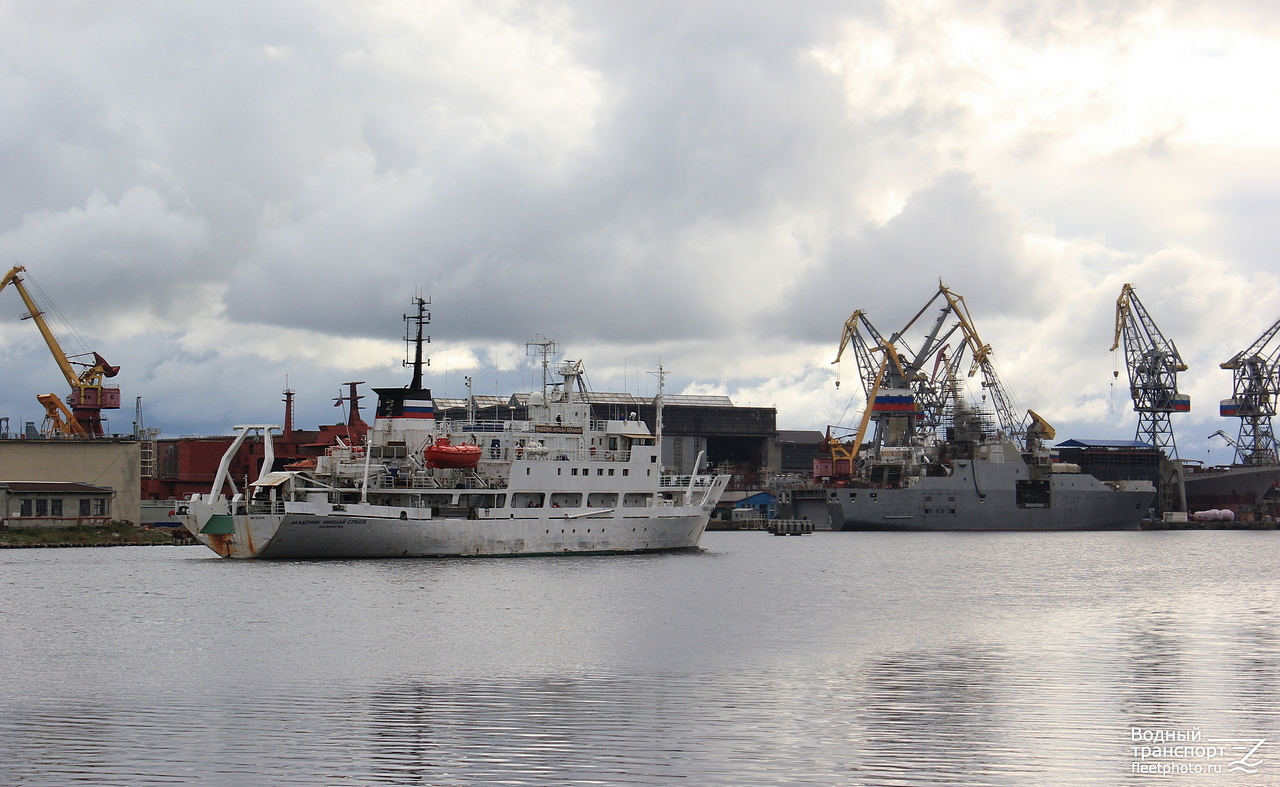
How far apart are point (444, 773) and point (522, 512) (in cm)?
4199

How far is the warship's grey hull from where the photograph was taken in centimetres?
11262

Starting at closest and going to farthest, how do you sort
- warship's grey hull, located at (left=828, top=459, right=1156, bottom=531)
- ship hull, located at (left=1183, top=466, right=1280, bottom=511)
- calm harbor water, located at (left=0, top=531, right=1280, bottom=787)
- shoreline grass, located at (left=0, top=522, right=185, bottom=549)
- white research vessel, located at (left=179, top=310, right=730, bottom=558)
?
calm harbor water, located at (left=0, top=531, right=1280, bottom=787) < white research vessel, located at (left=179, top=310, right=730, bottom=558) < shoreline grass, located at (left=0, top=522, right=185, bottom=549) < warship's grey hull, located at (left=828, top=459, right=1156, bottom=531) < ship hull, located at (left=1183, top=466, right=1280, bottom=511)

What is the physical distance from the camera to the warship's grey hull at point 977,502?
112625 millimetres

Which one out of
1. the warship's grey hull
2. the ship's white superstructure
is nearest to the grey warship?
the warship's grey hull

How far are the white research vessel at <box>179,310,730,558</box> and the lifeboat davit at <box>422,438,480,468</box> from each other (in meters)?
0.10

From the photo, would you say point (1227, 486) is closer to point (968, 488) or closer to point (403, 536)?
point (968, 488)

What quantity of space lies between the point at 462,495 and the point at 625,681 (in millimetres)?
34827

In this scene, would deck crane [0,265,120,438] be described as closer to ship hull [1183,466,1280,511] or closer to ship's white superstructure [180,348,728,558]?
ship's white superstructure [180,348,728,558]

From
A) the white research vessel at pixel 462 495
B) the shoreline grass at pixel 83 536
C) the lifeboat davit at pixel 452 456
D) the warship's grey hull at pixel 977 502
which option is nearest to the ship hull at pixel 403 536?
the white research vessel at pixel 462 495

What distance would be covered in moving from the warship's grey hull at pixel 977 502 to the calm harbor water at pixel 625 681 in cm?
6670

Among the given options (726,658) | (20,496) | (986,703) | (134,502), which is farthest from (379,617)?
(134,502)

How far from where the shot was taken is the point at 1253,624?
3191 cm

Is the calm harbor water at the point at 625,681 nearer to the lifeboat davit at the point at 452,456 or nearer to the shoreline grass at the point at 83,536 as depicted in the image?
the lifeboat davit at the point at 452,456

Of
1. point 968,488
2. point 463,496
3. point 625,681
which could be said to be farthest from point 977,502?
point 625,681
